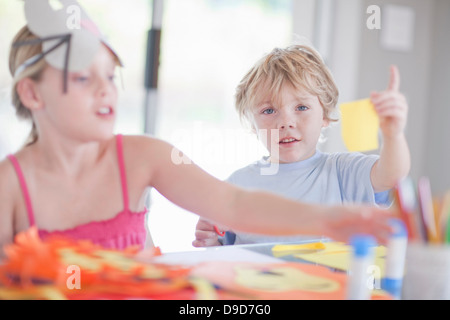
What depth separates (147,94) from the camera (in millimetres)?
2508

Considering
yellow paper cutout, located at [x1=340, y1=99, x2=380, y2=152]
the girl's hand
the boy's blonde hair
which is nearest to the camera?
yellow paper cutout, located at [x1=340, y1=99, x2=380, y2=152]

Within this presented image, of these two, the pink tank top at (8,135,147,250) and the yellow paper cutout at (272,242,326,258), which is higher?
the pink tank top at (8,135,147,250)

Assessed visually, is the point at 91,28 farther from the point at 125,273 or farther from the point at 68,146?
the point at 125,273

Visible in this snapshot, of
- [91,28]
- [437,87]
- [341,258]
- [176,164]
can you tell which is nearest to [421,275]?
[341,258]

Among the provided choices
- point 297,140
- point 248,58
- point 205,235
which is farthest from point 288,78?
point 248,58

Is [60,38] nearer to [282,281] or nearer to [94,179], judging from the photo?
[94,179]

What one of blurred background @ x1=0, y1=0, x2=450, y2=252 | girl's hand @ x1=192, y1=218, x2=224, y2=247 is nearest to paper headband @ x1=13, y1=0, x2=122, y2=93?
girl's hand @ x1=192, y1=218, x2=224, y2=247

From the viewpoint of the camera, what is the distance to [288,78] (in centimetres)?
123

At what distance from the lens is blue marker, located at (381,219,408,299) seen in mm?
601

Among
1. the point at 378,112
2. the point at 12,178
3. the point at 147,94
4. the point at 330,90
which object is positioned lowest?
the point at 12,178

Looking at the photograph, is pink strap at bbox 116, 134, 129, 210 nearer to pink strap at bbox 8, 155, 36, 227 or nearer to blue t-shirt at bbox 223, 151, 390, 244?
pink strap at bbox 8, 155, 36, 227

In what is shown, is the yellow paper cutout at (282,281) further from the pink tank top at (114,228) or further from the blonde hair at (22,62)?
the blonde hair at (22,62)

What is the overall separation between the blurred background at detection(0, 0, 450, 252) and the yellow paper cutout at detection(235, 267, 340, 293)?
68.6 inches

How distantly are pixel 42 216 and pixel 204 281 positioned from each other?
25 centimetres
